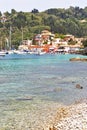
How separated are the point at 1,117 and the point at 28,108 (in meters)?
3.68

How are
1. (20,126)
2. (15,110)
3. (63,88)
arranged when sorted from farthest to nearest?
(63,88) → (15,110) → (20,126)

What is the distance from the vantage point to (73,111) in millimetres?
24641

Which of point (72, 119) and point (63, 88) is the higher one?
point (72, 119)

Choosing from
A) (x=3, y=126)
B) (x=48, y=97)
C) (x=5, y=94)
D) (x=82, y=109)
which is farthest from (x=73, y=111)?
(x=5, y=94)

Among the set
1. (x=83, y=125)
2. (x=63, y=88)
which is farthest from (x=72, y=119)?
(x=63, y=88)

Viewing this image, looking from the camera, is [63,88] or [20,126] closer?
[20,126]

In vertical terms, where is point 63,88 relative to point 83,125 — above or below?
below

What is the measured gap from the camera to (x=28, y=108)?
27.8 metres

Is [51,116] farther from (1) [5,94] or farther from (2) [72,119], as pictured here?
(1) [5,94]

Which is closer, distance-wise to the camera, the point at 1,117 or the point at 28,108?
the point at 1,117

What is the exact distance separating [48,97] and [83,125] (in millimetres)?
15413

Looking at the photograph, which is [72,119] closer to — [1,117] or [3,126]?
[3,126]

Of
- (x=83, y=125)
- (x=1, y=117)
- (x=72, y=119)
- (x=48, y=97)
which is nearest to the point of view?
(x=83, y=125)

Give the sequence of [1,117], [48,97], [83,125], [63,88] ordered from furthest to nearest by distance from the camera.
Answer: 1. [63,88]
2. [48,97]
3. [1,117]
4. [83,125]
